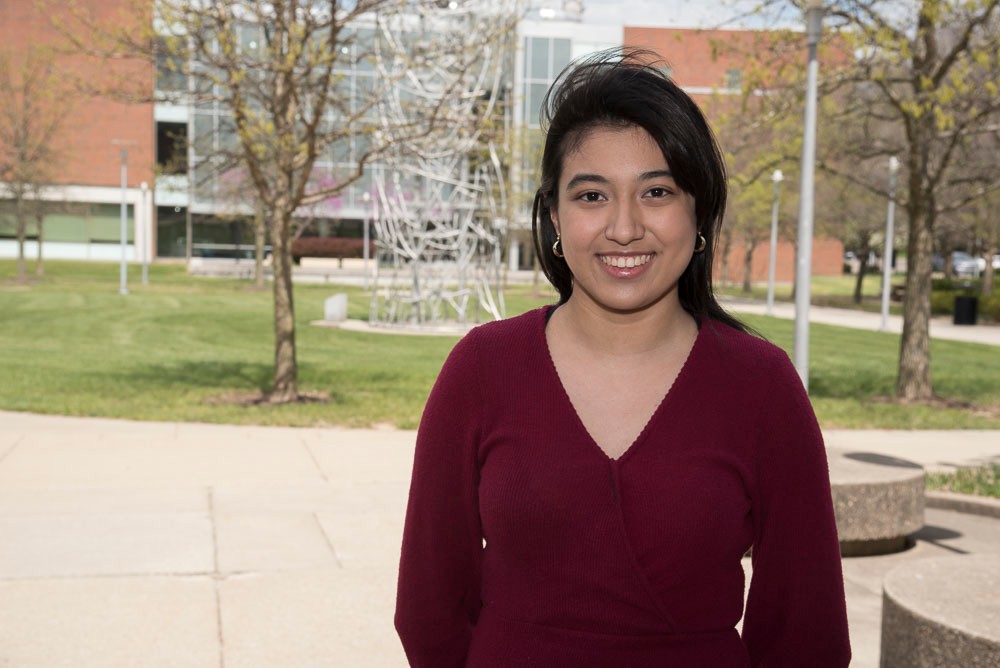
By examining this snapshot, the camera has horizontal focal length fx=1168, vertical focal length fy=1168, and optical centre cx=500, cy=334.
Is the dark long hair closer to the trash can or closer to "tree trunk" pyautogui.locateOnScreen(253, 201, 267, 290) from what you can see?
the trash can

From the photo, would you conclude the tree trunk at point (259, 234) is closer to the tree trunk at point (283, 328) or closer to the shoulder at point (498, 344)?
the tree trunk at point (283, 328)

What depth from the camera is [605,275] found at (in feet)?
6.77

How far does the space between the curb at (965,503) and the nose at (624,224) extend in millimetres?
6923

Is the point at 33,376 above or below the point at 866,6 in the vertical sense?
below

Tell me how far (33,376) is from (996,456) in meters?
12.1

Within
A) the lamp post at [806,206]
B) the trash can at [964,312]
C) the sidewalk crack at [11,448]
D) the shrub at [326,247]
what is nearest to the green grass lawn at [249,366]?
the sidewalk crack at [11,448]

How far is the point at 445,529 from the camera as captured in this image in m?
2.10

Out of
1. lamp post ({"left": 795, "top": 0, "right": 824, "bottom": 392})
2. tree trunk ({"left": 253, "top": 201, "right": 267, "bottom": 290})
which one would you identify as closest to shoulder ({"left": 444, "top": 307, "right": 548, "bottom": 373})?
lamp post ({"left": 795, "top": 0, "right": 824, "bottom": 392})

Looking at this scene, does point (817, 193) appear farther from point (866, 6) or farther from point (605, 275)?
point (605, 275)

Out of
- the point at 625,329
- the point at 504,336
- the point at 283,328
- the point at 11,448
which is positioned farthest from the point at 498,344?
the point at 283,328

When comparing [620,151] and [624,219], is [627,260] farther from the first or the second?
[620,151]

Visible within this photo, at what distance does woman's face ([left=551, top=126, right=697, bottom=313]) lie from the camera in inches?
79.7

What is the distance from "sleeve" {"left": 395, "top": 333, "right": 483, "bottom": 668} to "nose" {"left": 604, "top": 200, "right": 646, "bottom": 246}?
1.05ft

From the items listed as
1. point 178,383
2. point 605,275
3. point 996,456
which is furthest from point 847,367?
point 605,275
